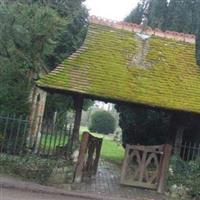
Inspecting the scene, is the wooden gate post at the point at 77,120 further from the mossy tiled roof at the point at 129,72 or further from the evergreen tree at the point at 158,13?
the evergreen tree at the point at 158,13

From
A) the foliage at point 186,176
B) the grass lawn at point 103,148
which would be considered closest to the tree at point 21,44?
the grass lawn at point 103,148

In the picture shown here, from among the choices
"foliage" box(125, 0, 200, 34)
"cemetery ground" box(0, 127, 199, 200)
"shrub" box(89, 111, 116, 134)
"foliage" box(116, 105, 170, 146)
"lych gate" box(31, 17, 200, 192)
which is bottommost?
"shrub" box(89, 111, 116, 134)

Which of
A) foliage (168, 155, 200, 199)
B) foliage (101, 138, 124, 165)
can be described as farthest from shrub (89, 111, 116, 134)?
foliage (168, 155, 200, 199)

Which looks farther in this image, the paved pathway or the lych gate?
the lych gate

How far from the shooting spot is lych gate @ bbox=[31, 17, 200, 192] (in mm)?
14062

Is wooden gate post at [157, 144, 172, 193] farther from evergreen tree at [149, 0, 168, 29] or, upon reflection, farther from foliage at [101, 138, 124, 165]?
evergreen tree at [149, 0, 168, 29]

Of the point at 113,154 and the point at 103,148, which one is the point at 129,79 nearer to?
the point at 113,154

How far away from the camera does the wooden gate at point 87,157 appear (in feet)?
43.6

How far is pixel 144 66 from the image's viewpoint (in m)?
16.3

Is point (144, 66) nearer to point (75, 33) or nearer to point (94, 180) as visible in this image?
point (94, 180)

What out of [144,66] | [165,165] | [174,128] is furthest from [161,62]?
[165,165]

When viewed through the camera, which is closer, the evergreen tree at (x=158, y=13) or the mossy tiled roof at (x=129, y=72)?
the mossy tiled roof at (x=129, y=72)

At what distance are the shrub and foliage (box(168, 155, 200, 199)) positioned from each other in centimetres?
3184

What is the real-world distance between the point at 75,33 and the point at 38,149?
673 inches
